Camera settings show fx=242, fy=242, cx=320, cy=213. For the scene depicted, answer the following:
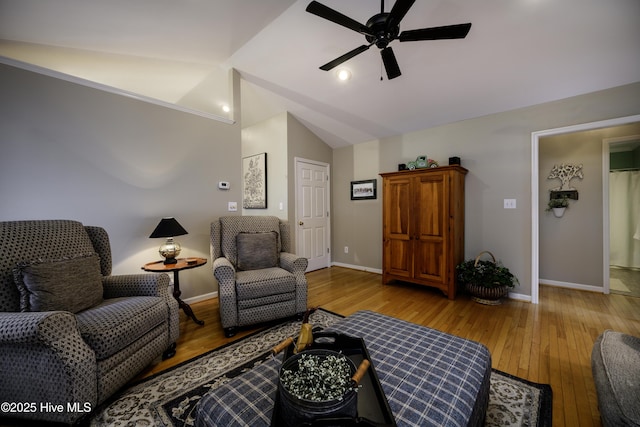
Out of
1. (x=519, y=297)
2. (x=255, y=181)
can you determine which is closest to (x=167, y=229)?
(x=255, y=181)

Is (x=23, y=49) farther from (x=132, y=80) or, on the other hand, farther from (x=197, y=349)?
(x=197, y=349)

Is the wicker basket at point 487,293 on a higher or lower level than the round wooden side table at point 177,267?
lower

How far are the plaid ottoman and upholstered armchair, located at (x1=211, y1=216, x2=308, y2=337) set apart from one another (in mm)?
1113

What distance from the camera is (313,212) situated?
4.45 m

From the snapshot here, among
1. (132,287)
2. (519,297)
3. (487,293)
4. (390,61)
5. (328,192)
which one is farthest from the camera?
(328,192)

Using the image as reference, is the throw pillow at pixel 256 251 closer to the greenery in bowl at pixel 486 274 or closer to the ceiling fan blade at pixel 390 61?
the ceiling fan blade at pixel 390 61

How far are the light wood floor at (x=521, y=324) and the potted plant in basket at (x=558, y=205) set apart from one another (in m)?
1.03

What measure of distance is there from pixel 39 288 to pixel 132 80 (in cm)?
313

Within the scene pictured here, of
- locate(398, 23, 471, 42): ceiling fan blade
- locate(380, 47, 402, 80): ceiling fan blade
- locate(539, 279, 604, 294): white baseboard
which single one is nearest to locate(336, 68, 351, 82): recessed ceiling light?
locate(380, 47, 402, 80): ceiling fan blade

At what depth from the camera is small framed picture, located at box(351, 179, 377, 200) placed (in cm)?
421

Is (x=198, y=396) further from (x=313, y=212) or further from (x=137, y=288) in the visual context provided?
(x=313, y=212)

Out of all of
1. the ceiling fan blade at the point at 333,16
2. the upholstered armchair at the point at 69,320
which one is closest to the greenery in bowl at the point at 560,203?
the ceiling fan blade at the point at 333,16

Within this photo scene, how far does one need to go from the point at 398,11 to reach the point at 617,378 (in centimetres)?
214

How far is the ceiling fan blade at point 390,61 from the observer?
1876 mm
